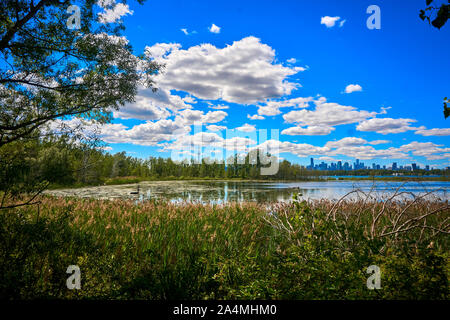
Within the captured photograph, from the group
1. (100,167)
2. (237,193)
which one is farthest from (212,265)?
(100,167)

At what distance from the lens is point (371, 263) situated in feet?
10.1

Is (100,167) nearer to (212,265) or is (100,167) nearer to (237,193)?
(237,193)

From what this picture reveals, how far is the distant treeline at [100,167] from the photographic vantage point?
4965mm

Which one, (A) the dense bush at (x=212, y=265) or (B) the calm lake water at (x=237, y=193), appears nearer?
(A) the dense bush at (x=212, y=265)

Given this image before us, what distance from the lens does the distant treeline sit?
16.3ft

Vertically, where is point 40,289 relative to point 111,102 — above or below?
below

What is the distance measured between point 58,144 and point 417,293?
6932 millimetres

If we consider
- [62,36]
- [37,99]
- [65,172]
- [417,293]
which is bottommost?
[417,293]

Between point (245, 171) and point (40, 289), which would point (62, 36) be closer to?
point (40, 289)

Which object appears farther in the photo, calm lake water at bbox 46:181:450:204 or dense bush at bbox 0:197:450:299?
calm lake water at bbox 46:181:450:204

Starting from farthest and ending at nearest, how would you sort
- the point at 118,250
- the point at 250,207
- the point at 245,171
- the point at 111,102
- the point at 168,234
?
the point at 245,171, the point at 250,207, the point at 168,234, the point at 111,102, the point at 118,250

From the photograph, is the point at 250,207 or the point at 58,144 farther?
the point at 250,207
